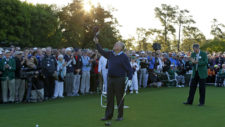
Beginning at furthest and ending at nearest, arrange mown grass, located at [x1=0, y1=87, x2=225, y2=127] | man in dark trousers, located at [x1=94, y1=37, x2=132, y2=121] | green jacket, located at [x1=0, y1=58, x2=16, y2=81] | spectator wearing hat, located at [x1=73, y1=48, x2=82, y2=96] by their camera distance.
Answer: spectator wearing hat, located at [x1=73, y1=48, x2=82, y2=96] → green jacket, located at [x1=0, y1=58, x2=16, y2=81] → man in dark trousers, located at [x1=94, y1=37, x2=132, y2=121] → mown grass, located at [x1=0, y1=87, x2=225, y2=127]

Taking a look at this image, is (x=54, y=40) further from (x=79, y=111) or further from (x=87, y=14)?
(x=79, y=111)

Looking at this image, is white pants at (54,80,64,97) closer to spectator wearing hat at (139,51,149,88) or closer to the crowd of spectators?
the crowd of spectators

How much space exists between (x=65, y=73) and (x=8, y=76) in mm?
2689

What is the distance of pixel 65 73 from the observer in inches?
572

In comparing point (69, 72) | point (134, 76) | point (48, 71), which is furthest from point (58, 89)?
point (134, 76)

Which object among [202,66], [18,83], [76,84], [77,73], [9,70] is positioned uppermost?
[202,66]

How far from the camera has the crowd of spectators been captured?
1289 centimetres

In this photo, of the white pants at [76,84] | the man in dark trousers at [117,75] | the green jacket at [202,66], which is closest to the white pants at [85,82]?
the white pants at [76,84]

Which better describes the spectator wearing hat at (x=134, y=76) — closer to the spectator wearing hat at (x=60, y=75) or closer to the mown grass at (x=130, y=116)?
the spectator wearing hat at (x=60, y=75)

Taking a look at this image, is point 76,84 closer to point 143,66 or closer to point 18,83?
point 18,83

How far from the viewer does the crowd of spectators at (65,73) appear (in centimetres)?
1289

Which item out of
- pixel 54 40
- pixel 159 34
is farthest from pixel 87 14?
pixel 159 34

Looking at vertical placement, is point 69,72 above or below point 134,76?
above

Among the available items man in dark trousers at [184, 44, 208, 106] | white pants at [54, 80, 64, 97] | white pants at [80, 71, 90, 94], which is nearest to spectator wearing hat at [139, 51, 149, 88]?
white pants at [80, 71, 90, 94]
